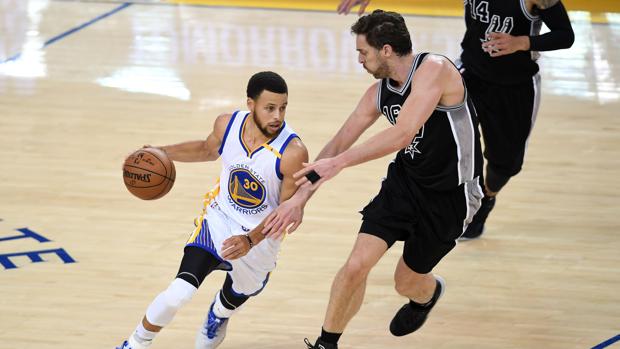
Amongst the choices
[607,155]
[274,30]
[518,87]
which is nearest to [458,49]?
[274,30]

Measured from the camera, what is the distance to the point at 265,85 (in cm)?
458

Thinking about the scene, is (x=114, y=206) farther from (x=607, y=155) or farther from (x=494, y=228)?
(x=607, y=155)

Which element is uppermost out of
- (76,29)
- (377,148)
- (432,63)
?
(432,63)

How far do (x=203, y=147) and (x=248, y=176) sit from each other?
0.33m

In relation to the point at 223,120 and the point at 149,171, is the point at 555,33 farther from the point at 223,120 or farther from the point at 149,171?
the point at 149,171

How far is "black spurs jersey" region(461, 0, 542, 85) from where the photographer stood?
6105 mm

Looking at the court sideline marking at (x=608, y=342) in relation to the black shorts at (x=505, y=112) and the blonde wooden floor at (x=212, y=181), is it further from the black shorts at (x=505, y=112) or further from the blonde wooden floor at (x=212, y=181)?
the black shorts at (x=505, y=112)

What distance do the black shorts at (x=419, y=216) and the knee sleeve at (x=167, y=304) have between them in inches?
33.9

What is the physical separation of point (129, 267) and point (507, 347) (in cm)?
218

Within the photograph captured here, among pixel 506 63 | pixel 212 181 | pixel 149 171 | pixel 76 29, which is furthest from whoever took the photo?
pixel 76 29

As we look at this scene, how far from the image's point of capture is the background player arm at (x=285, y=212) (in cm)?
451

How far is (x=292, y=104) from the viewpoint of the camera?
31.7 feet

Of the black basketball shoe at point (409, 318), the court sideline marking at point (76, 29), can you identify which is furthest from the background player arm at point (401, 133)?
the court sideline marking at point (76, 29)

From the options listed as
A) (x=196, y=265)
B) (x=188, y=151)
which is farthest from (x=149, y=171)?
(x=196, y=265)
